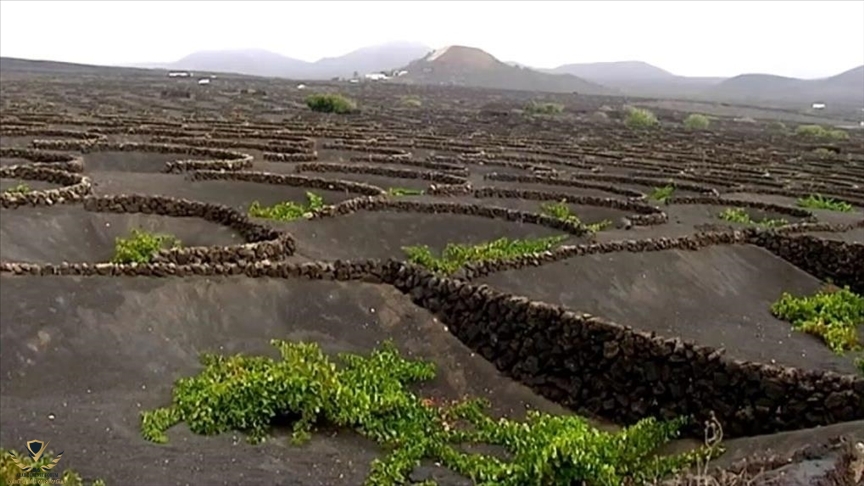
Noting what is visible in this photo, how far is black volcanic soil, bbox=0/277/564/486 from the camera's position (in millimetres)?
12664

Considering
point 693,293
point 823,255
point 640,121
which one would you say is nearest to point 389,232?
point 693,293

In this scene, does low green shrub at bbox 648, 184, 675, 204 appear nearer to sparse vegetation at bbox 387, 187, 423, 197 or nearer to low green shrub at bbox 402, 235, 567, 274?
sparse vegetation at bbox 387, 187, 423, 197

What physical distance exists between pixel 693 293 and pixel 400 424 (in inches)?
382

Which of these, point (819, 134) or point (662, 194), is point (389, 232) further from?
point (819, 134)

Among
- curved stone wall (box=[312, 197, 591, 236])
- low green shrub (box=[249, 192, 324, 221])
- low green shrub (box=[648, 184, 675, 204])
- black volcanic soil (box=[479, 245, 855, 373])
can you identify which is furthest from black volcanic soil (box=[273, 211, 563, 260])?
low green shrub (box=[648, 184, 675, 204])

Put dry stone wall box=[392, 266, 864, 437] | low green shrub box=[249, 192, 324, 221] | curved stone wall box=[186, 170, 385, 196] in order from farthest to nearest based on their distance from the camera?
curved stone wall box=[186, 170, 385, 196] → low green shrub box=[249, 192, 324, 221] → dry stone wall box=[392, 266, 864, 437]

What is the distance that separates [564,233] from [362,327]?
341 inches

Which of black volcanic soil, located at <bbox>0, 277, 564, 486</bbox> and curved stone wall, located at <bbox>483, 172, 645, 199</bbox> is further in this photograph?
curved stone wall, located at <bbox>483, 172, 645, 199</bbox>

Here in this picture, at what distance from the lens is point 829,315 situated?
66.8 ft

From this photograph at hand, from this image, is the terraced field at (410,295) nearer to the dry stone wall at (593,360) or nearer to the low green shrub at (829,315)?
the dry stone wall at (593,360)

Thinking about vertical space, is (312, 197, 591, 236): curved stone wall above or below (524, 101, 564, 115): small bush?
above

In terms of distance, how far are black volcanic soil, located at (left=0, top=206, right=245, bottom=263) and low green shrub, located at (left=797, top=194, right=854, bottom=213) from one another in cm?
2101

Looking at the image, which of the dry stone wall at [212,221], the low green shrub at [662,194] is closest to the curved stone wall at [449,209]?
the dry stone wall at [212,221]

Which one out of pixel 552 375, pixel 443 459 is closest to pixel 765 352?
pixel 552 375
